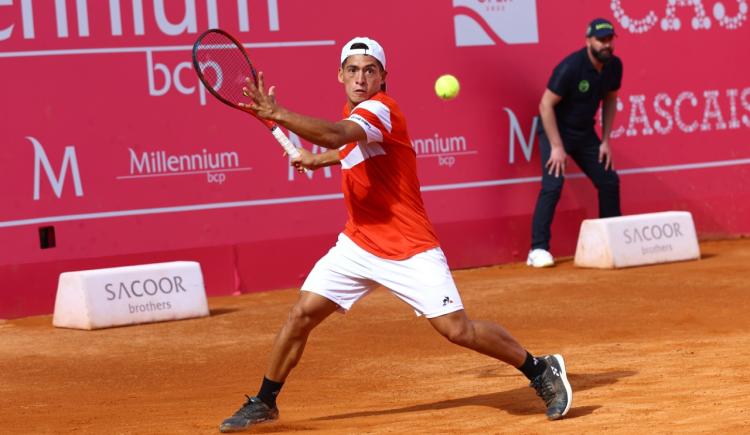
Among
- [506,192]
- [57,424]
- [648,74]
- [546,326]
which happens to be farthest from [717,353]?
[648,74]

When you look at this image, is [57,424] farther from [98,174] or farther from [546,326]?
[98,174]

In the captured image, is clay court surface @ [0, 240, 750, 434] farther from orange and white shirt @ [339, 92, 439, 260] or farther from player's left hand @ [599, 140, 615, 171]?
player's left hand @ [599, 140, 615, 171]

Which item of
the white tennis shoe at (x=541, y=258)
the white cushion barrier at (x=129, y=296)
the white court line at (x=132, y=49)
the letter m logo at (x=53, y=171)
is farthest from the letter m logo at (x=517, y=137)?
the letter m logo at (x=53, y=171)

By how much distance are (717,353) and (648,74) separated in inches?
241

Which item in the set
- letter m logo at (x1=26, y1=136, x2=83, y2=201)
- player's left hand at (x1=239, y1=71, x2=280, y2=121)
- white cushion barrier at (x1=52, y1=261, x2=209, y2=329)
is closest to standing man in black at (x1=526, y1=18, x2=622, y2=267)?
white cushion barrier at (x1=52, y1=261, x2=209, y2=329)

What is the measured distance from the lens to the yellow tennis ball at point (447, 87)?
10781mm

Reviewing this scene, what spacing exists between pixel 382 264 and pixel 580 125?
631cm

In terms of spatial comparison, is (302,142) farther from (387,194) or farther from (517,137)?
(387,194)

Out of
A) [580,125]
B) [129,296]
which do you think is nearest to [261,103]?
[129,296]

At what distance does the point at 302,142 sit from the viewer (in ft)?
36.4

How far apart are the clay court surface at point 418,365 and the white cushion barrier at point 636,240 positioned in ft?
1.08

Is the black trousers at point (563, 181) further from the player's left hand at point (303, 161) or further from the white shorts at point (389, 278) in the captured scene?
the player's left hand at point (303, 161)

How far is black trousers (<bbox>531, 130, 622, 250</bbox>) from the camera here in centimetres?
1146

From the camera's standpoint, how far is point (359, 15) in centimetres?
1140
